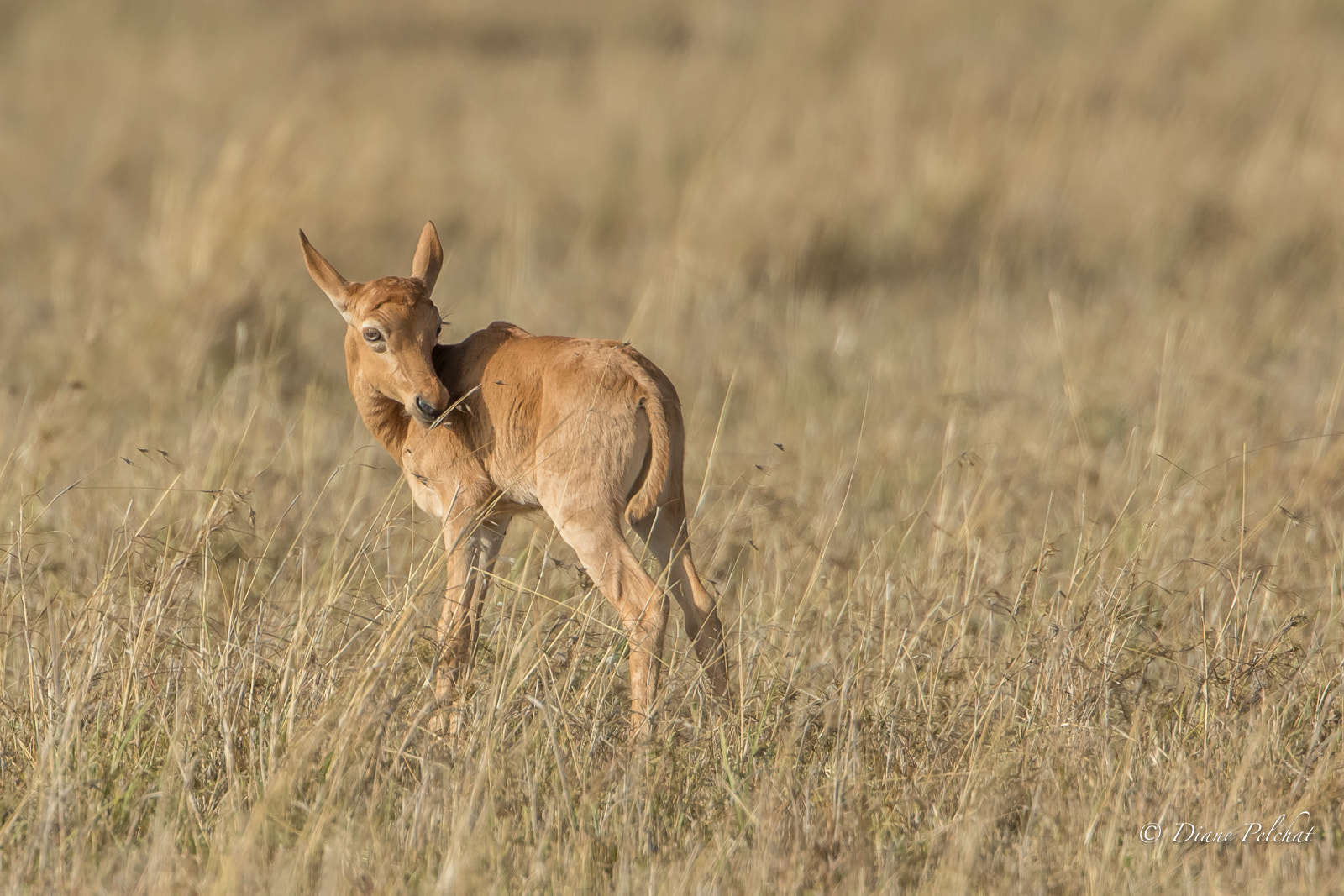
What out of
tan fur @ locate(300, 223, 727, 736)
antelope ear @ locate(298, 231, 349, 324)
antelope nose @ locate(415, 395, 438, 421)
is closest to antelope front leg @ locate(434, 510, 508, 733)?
tan fur @ locate(300, 223, 727, 736)

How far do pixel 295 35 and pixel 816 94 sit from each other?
8249 mm

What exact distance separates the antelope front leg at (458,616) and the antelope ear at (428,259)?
0.68 meters

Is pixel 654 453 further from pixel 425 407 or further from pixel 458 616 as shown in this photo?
pixel 458 616

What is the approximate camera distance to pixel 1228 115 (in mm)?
14102

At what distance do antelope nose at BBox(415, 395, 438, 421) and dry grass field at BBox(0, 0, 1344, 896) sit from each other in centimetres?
46

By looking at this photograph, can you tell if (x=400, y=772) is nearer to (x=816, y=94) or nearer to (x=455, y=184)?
(x=455, y=184)

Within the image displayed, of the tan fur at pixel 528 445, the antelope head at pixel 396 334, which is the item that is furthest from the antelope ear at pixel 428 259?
the antelope head at pixel 396 334

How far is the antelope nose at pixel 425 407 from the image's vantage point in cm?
345

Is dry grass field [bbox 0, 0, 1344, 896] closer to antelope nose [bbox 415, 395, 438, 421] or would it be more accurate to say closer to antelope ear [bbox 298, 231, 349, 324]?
antelope nose [bbox 415, 395, 438, 421]

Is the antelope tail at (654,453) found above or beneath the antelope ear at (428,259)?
beneath

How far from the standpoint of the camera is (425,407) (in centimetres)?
346

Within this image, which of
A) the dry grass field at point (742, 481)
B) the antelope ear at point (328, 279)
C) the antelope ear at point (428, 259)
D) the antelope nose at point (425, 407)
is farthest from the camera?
the antelope ear at point (428, 259)

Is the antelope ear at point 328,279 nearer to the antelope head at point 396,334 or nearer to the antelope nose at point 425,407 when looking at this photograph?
the antelope head at point 396,334

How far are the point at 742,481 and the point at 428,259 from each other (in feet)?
7.73
